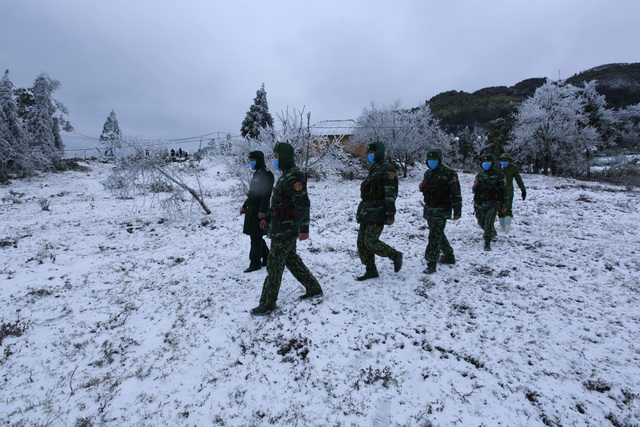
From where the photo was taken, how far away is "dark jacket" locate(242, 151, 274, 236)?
562cm

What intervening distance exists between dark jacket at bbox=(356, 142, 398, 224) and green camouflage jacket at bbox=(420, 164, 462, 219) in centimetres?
95

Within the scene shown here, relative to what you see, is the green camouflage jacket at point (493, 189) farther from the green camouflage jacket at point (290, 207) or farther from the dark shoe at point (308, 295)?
the green camouflage jacket at point (290, 207)

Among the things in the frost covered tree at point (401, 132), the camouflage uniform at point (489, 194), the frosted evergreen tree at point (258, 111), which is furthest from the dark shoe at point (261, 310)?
the frosted evergreen tree at point (258, 111)

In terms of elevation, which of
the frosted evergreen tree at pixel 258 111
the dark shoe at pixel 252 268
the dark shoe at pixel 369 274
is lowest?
the dark shoe at pixel 252 268

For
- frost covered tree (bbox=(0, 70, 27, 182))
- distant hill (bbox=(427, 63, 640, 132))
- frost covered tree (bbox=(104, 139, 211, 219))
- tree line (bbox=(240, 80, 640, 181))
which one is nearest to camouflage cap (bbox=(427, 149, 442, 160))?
frost covered tree (bbox=(104, 139, 211, 219))

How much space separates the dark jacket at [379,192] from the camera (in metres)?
4.83

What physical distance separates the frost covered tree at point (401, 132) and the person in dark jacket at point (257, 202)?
22797mm

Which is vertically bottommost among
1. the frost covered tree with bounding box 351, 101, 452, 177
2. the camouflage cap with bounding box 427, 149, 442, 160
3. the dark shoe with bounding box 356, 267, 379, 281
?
the dark shoe with bounding box 356, 267, 379, 281

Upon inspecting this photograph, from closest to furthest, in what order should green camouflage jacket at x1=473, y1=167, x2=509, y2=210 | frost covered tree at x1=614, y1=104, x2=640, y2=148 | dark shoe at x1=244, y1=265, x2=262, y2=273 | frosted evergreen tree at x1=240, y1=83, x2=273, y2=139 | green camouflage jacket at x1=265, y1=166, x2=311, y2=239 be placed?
1. green camouflage jacket at x1=265, y1=166, x2=311, y2=239
2. dark shoe at x1=244, y1=265, x2=262, y2=273
3. green camouflage jacket at x1=473, y1=167, x2=509, y2=210
4. frosted evergreen tree at x1=240, y1=83, x2=273, y2=139
5. frost covered tree at x1=614, y1=104, x2=640, y2=148

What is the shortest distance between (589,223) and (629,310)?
6.81 meters

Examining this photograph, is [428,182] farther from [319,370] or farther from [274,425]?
[274,425]

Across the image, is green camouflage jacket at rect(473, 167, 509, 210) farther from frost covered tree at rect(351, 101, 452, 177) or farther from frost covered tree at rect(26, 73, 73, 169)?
frost covered tree at rect(26, 73, 73, 169)

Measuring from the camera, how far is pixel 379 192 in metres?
4.98

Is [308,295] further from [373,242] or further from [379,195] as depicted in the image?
[379,195]
